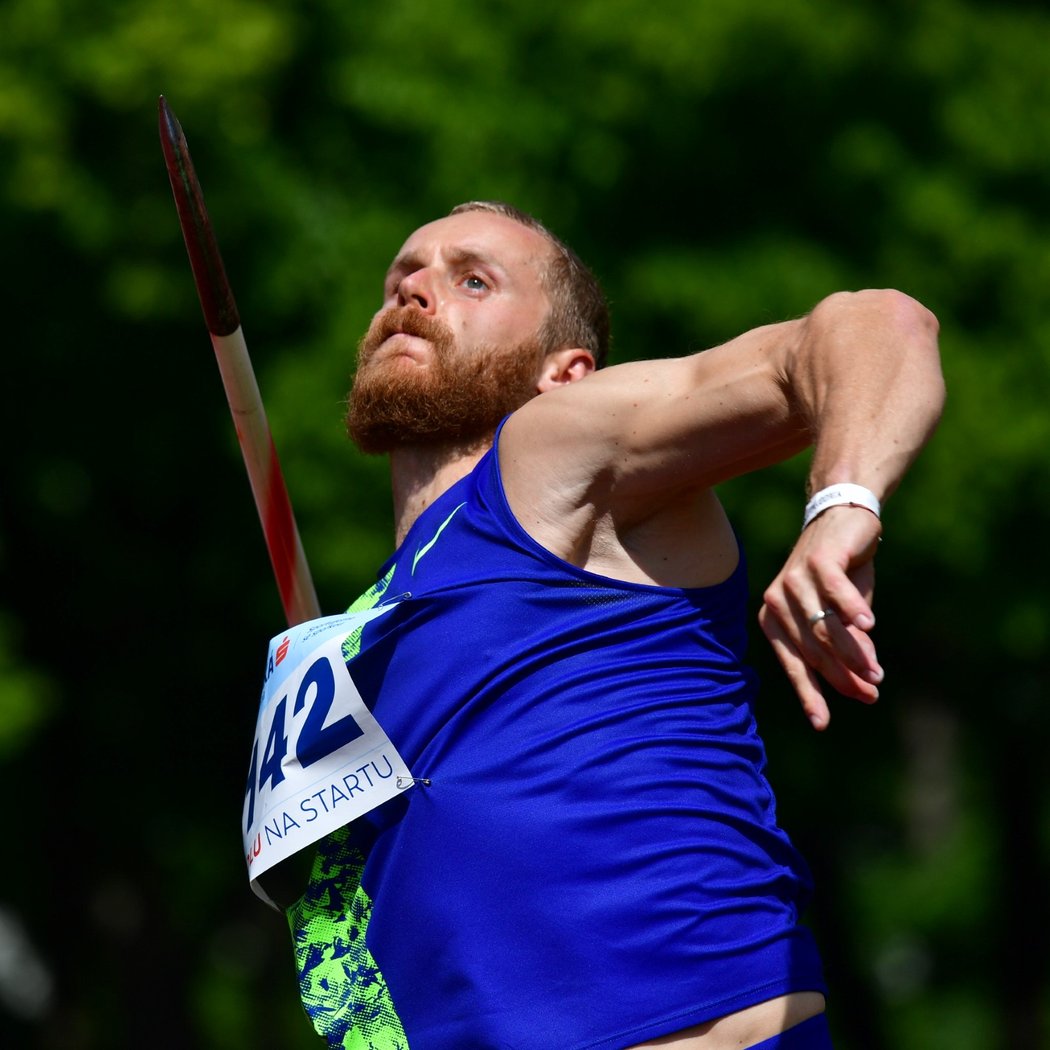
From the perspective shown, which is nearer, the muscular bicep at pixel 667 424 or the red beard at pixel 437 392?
the muscular bicep at pixel 667 424

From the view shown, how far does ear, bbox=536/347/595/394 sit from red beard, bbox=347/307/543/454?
1.3 inches

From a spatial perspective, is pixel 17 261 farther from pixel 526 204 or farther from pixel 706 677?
pixel 706 677

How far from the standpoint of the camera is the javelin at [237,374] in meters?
3.23

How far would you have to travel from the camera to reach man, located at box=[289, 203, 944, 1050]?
260cm

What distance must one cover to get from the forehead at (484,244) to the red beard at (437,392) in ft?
0.60

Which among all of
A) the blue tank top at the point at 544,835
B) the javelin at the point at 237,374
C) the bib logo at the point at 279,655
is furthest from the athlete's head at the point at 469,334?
the bib logo at the point at 279,655

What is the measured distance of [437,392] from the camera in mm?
3295

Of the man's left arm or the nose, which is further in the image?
the nose

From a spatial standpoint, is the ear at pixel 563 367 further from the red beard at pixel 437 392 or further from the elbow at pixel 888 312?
the elbow at pixel 888 312

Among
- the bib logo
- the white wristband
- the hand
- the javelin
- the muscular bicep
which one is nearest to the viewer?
the hand

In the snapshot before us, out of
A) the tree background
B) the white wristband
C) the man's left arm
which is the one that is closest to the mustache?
the man's left arm

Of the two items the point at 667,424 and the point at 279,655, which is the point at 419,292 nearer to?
the point at 279,655

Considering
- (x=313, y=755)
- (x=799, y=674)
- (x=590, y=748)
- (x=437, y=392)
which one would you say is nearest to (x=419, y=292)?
(x=437, y=392)

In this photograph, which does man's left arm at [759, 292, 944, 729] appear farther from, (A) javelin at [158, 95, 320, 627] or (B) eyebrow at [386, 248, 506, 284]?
(A) javelin at [158, 95, 320, 627]
